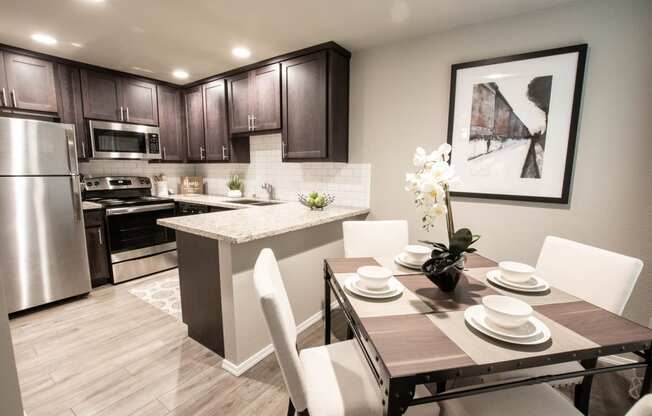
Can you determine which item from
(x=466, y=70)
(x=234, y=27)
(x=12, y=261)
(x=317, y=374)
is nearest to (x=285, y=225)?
(x=317, y=374)

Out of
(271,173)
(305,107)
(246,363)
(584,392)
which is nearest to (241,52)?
(305,107)

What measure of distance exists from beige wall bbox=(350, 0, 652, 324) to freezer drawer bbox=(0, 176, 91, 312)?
302 cm

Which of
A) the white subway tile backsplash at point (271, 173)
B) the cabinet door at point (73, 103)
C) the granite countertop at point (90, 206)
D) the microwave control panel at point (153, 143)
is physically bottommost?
the granite countertop at point (90, 206)

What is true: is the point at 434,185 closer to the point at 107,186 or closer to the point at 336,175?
the point at 336,175

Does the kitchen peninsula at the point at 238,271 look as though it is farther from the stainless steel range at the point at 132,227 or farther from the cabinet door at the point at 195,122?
the cabinet door at the point at 195,122

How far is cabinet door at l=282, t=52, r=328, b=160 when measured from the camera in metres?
2.51

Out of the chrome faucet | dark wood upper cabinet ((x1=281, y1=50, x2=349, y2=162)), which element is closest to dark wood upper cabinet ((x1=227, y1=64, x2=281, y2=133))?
dark wood upper cabinet ((x1=281, y1=50, x2=349, y2=162))

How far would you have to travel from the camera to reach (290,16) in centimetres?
200

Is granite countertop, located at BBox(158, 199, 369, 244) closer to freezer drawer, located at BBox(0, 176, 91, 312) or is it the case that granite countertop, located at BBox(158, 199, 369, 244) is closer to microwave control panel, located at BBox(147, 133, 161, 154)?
freezer drawer, located at BBox(0, 176, 91, 312)

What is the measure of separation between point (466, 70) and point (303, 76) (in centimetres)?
136

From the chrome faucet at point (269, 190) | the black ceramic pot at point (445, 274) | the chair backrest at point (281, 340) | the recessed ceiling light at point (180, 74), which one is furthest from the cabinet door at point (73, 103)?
the black ceramic pot at point (445, 274)

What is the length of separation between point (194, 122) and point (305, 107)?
1882 millimetres

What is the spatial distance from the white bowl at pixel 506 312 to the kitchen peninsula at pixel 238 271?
3.88 feet

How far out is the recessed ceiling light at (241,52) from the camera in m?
2.58
